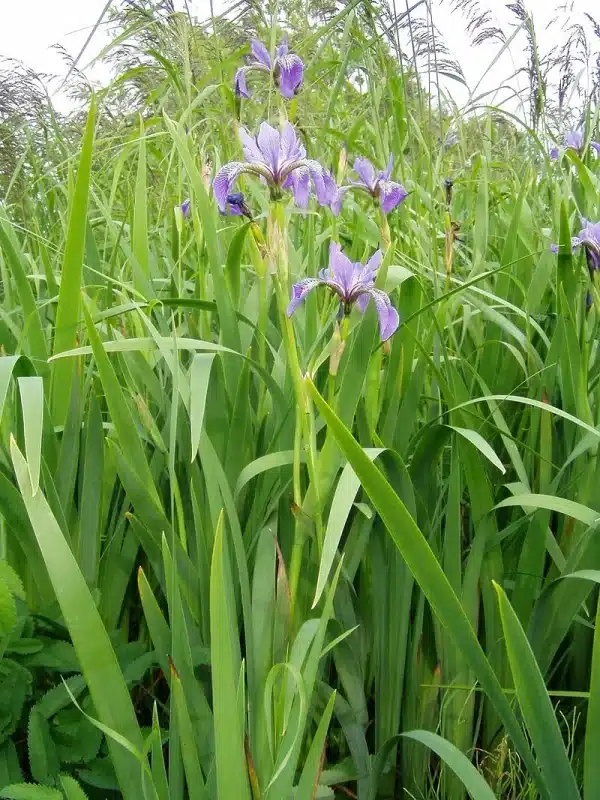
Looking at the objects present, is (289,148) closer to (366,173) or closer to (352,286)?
(352,286)

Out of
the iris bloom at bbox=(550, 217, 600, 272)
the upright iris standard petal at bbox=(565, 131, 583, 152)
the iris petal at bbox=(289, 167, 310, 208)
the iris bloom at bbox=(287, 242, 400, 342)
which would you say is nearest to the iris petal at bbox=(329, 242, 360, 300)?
the iris bloom at bbox=(287, 242, 400, 342)

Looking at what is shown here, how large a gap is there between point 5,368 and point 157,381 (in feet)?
1.40

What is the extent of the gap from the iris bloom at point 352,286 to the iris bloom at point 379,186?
40cm

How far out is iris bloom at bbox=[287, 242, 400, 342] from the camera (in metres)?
1.02

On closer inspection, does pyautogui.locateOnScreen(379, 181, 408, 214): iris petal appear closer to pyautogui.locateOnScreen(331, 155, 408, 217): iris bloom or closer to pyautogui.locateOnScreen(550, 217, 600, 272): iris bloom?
pyautogui.locateOnScreen(331, 155, 408, 217): iris bloom

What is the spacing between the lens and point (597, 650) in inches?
29.0

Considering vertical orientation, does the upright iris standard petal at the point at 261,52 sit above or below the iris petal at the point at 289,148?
above

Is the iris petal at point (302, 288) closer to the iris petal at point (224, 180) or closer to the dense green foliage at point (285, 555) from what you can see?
the dense green foliage at point (285, 555)

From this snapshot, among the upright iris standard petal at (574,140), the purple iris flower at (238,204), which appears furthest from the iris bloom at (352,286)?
the upright iris standard petal at (574,140)

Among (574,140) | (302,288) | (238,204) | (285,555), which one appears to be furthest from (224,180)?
(574,140)

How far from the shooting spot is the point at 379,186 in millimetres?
1457

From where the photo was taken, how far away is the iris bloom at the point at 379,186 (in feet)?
4.64

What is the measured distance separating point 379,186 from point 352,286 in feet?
1.66

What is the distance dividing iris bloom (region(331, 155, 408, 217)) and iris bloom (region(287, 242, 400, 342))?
1.32ft
